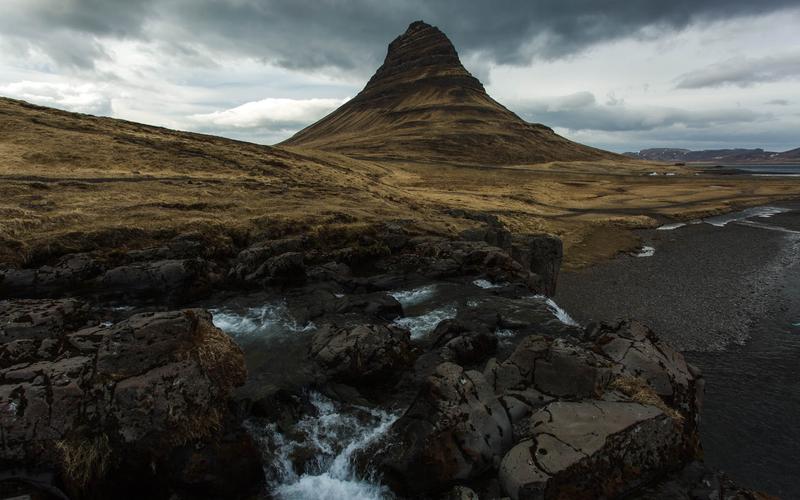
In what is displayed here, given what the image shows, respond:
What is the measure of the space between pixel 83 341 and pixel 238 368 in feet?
19.8

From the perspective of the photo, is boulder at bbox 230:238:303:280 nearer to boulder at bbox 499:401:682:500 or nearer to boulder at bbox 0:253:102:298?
boulder at bbox 0:253:102:298

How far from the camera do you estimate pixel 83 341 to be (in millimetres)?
16312

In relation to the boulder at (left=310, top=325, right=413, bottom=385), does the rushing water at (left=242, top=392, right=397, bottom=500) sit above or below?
below

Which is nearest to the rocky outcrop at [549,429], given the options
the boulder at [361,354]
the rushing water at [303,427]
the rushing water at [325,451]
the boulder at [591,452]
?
the boulder at [591,452]

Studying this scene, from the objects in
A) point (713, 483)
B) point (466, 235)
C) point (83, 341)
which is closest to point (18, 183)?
point (83, 341)

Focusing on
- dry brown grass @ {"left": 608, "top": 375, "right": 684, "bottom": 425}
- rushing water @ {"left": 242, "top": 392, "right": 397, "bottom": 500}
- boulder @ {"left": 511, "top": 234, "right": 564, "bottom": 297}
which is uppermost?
dry brown grass @ {"left": 608, "top": 375, "right": 684, "bottom": 425}

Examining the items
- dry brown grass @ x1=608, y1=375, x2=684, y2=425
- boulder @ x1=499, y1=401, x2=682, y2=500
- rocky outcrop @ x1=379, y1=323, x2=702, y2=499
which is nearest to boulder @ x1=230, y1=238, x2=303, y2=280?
rocky outcrop @ x1=379, y1=323, x2=702, y2=499

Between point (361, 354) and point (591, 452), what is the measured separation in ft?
35.0

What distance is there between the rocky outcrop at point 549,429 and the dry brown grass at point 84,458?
28.8ft

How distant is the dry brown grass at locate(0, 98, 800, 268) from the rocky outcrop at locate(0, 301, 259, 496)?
21956mm

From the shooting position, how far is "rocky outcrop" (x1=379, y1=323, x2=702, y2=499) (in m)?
13.0

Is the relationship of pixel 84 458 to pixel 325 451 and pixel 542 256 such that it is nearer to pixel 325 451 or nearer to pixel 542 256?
pixel 325 451

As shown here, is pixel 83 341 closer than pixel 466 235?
Yes

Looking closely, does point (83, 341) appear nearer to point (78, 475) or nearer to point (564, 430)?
point (78, 475)
